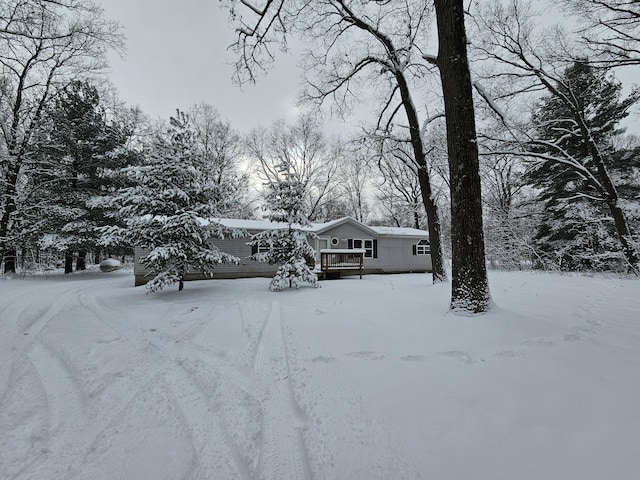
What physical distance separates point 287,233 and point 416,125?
18.4 ft

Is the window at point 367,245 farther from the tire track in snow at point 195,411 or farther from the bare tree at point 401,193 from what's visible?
the tire track in snow at point 195,411

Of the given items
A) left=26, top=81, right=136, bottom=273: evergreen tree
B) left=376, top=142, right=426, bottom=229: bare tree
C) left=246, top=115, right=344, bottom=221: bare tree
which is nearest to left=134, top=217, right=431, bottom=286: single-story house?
left=26, top=81, right=136, bottom=273: evergreen tree

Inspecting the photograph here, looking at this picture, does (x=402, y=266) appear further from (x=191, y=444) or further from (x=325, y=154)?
(x=191, y=444)

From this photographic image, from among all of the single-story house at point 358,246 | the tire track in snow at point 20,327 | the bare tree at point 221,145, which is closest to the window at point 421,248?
the single-story house at point 358,246

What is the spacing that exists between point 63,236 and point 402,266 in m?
18.4

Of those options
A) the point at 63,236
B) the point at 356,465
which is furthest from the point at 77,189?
the point at 356,465

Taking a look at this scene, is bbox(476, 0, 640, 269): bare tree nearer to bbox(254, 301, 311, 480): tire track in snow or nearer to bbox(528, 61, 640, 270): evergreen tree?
bbox(528, 61, 640, 270): evergreen tree

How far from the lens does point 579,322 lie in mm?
3703

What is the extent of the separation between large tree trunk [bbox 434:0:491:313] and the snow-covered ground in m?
0.45

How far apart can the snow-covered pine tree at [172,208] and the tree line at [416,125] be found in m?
0.06

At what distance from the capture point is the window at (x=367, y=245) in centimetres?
1688

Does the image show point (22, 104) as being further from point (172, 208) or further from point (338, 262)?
point (338, 262)

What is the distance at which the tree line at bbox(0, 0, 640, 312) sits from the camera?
5.39 meters

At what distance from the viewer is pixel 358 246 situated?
1700cm
